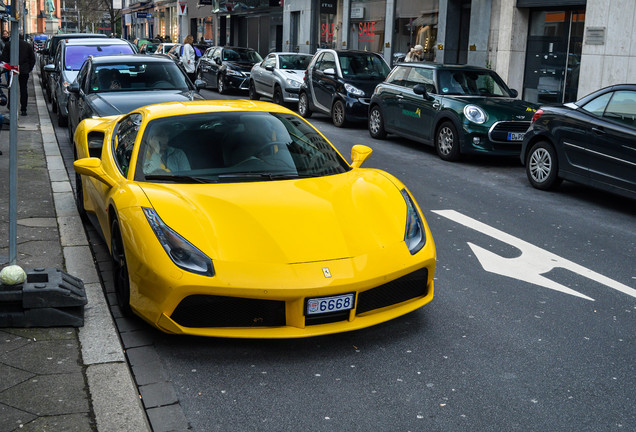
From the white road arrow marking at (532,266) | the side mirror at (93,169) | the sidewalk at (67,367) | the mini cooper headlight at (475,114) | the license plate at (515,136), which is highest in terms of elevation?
the side mirror at (93,169)

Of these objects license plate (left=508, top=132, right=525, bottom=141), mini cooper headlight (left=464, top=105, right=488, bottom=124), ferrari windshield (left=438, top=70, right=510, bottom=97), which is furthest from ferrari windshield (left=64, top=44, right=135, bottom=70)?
license plate (left=508, top=132, right=525, bottom=141)

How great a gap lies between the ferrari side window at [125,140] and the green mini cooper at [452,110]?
7.19m

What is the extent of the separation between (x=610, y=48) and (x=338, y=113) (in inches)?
245

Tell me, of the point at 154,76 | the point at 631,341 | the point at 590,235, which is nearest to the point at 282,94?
the point at 154,76

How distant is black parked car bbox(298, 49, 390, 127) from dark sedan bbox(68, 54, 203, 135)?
→ 568cm

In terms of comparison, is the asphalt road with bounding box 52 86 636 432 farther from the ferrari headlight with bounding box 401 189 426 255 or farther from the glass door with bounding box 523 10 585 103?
the glass door with bounding box 523 10 585 103

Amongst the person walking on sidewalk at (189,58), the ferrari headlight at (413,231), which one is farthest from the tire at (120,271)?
the person walking on sidewalk at (189,58)

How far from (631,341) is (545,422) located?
1.40 metres

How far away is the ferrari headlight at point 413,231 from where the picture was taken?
16.0 ft

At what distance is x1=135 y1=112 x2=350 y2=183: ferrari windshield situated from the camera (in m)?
5.40

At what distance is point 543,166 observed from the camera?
1041 cm

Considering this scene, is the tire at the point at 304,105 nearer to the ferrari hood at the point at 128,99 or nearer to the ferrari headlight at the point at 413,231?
the ferrari hood at the point at 128,99

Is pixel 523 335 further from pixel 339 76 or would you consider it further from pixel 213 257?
pixel 339 76

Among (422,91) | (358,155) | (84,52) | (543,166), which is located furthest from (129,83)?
(358,155)
